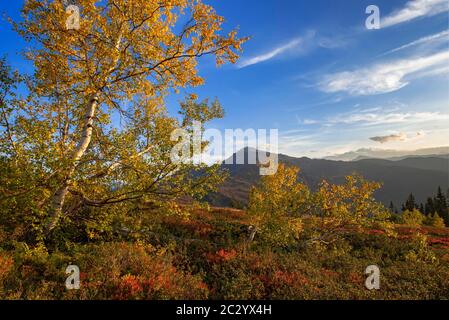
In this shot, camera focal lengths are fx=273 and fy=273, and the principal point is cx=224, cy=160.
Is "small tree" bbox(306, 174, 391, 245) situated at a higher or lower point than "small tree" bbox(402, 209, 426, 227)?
higher

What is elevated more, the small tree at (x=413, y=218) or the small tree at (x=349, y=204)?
the small tree at (x=349, y=204)

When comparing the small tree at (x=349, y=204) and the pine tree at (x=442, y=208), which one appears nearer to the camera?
the small tree at (x=349, y=204)

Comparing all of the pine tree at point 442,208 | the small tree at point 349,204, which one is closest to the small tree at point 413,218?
the pine tree at point 442,208

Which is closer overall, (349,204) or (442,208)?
(349,204)

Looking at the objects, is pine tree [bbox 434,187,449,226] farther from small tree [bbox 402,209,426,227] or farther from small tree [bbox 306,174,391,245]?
small tree [bbox 306,174,391,245]

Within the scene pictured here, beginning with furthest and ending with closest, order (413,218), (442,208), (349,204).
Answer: (442,208)
(413,218)
(349,204)

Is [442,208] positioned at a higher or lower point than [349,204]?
lower

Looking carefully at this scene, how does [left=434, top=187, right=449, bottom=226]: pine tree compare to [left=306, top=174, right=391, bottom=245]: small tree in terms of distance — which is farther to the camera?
[left=434, top=187, right=449, bottom=226]: pine tree

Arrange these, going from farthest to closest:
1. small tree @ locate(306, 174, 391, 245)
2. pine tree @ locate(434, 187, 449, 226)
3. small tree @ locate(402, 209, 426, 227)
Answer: pine tree @ locate(434, 187, 449, 226), small tree @ locate(402, 209, 426, 227), small tree @ locate(306, 174, 391, 245)

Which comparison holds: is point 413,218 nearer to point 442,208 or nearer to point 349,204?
point 442,208

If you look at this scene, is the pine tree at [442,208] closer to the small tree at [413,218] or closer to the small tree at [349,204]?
the small tree at [413,218]

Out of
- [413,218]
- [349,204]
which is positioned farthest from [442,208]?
[349,204]

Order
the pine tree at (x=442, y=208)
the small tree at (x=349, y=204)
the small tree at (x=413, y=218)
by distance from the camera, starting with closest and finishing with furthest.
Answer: the small tree at (x=349, y=204) < the small tree at (x=413, y=218) < the pine tree at (x=442, y=208)

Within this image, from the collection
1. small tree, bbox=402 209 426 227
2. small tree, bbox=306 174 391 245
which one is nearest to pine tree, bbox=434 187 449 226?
small tree, bbox=402 209 426 227
